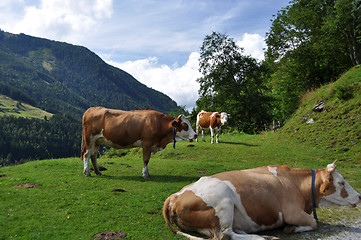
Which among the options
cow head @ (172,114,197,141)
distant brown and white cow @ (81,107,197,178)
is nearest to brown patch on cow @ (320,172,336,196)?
cow head @ (172,114,197,141)

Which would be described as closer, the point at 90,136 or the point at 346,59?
the point at 90,136

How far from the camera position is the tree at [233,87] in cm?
3728

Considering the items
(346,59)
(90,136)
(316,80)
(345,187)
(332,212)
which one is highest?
(346,59)

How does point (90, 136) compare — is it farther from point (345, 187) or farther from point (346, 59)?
point (346, 59)

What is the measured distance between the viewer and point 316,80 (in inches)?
1540

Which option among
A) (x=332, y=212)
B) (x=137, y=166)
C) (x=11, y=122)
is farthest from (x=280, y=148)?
(x=11, y=122)

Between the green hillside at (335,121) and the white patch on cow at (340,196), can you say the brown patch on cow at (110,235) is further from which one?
the green hillside at (335,121)

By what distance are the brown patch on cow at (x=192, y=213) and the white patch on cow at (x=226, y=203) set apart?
103 millimetres

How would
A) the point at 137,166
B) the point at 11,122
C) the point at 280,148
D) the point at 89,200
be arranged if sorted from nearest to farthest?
the point at 89,200
the point at 137,166
the point at 280,148
the point at 11,122

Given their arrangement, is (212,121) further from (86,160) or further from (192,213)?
(192,213)

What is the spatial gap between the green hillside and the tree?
32.5ft

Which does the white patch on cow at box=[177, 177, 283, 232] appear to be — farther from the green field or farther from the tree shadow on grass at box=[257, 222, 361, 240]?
the green field

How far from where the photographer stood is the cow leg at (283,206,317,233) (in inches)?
221

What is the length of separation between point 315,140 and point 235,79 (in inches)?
767
